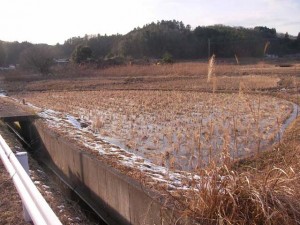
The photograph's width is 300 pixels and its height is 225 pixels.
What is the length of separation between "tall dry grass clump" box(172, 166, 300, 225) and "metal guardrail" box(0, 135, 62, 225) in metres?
1.44

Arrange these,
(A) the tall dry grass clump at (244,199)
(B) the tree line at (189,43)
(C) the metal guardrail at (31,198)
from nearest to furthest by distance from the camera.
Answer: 1. (C) the metal guardrail at (31,198)
2. (A) the tall dry grass clump at (244,199)
3. (B) the tree line at (189,43)

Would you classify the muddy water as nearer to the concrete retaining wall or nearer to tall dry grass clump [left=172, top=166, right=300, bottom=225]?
the concrete retaining wall

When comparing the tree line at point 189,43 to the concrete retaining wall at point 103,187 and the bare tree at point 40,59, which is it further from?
the concrete retaining wall at point 103,187

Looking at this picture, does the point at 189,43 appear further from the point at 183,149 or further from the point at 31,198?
the point at 31,198

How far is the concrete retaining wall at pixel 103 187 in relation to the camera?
16.1ft

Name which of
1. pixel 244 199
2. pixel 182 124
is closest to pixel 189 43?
pixel 182 124

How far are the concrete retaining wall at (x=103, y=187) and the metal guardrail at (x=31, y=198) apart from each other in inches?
60.4

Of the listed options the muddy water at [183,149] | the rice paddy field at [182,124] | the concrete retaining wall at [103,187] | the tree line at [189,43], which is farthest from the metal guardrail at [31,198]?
the tree line at [189,43]

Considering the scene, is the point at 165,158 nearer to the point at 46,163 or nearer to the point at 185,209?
the point at 46,163

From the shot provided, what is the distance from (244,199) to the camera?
3367mm

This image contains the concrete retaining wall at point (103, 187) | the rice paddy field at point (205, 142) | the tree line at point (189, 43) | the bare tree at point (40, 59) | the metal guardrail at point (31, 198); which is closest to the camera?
the metal guardrail at point (31, 198)

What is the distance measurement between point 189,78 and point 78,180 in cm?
2330

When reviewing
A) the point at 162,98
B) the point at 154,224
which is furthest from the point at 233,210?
the point at 162,98

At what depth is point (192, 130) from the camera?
1091 cm
